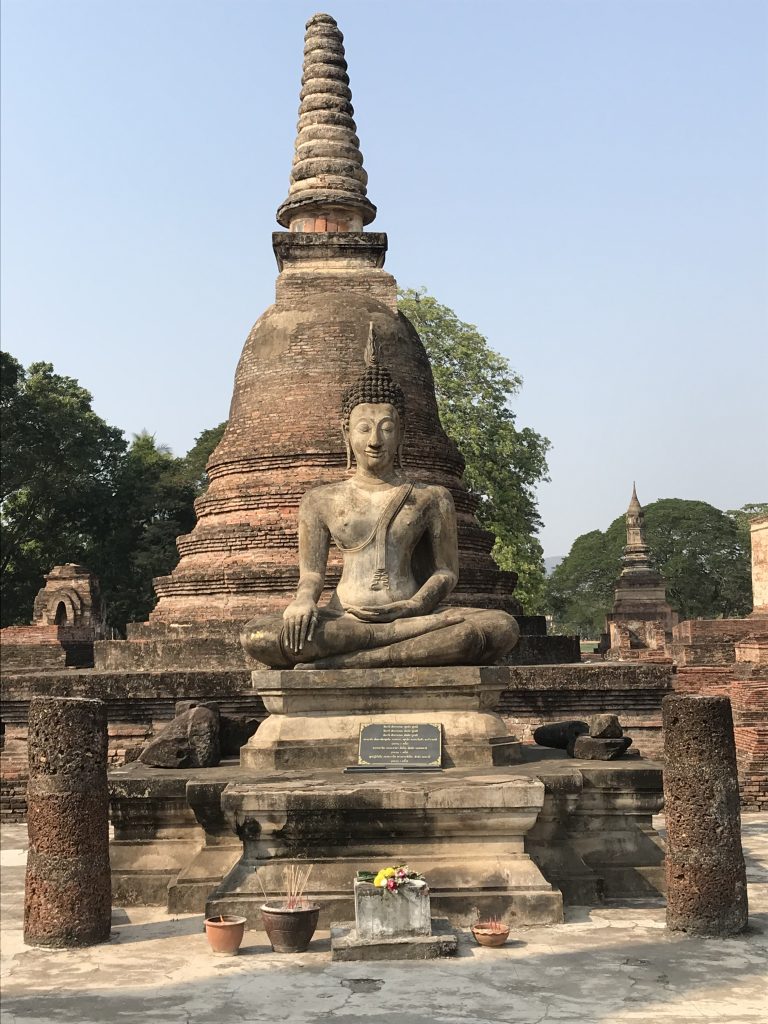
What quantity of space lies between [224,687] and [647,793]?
5.99 metres

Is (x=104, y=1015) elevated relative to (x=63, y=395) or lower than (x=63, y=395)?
lower

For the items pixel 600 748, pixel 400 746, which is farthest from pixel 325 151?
pixel 400 746

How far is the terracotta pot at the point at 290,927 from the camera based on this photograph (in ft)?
23.0

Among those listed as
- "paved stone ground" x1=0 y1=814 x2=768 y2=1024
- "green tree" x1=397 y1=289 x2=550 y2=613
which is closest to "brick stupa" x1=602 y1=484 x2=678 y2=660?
"green tree" x1=397 y1=289 x2=550 y2=613

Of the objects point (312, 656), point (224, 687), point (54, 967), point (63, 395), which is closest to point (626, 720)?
point (224, 687)

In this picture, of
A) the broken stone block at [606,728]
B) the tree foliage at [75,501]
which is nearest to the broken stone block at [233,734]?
the broken stone block at [606,728]

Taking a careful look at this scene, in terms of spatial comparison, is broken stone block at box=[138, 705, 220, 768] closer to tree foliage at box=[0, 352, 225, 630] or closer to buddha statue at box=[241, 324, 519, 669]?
buddha statue at box=[241, 324, 519, 669]

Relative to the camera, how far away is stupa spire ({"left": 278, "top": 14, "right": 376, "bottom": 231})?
1966 centimetres

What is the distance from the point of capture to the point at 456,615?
9211mm

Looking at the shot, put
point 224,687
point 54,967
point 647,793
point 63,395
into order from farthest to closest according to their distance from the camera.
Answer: point 63,395, point 224,687, point 647,793, point 54,967

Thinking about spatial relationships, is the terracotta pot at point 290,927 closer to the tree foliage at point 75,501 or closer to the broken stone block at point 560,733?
the broken stone block at point 560,733

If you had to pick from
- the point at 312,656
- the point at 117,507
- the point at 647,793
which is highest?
the point at 117,507

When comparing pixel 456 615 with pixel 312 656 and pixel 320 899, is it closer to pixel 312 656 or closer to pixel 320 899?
pixel 312 656

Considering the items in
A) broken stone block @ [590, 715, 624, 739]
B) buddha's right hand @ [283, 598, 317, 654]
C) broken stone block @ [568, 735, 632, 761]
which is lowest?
broken stone block @ [568, 735, 632, 761]
